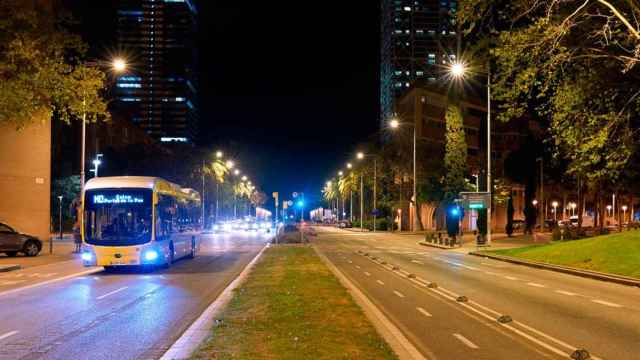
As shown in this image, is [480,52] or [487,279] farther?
[480,52]

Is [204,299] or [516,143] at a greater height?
[516,143]

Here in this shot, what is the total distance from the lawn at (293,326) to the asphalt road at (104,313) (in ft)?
3.39

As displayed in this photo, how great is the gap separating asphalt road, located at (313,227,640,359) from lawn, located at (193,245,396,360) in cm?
100

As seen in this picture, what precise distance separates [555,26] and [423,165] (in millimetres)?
60539

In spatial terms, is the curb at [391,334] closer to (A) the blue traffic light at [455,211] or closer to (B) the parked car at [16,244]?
(B) the parked car at [16,244]

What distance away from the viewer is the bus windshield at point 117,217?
25312 mm

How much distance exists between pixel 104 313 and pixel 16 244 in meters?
23.7

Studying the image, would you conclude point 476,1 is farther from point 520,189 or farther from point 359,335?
point 520,189

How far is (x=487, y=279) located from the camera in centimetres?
2472

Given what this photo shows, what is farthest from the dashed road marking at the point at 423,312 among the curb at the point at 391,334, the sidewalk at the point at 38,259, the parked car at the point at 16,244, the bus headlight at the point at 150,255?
the parked car at the point at 16,244

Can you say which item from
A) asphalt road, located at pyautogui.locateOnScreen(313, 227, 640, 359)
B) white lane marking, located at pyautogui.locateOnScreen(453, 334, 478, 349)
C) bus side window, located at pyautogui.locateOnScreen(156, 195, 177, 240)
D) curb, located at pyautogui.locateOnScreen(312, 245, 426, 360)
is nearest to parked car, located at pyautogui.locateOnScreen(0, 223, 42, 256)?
bus side window, located at pyautogui.locateOnScreen(156, 195, 177, 240)

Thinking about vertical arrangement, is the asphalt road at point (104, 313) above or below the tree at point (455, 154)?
below

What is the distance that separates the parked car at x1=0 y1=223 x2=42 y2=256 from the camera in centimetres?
3606

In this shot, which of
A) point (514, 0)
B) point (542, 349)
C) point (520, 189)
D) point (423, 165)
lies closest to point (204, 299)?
point (542, 349)
